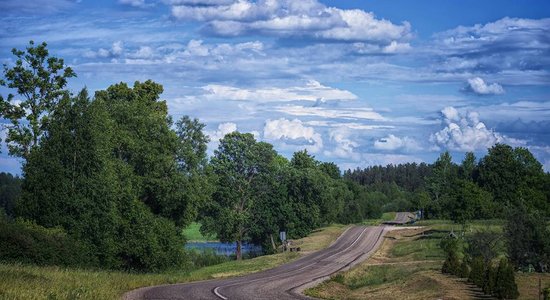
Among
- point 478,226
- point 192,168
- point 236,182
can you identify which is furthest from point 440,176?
point 192,168

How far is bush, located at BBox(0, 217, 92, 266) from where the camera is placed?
40594 mm

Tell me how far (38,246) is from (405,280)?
23.4 meters

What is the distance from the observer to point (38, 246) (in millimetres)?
42344

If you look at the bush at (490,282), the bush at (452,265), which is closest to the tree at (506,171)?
the bush at (452,265)

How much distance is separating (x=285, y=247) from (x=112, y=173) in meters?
31.4

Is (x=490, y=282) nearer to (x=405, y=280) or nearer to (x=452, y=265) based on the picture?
(x=405, y=280)

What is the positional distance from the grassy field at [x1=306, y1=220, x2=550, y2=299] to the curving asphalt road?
4.78ft

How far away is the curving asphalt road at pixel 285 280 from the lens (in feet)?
106

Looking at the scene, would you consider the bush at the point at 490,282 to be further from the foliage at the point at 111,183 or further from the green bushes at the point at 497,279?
the foliage at the point at 111,183

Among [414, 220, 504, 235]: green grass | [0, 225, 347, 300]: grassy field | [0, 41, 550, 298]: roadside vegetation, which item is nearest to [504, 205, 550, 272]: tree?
[0, 41, 550, 298]: roadside vegetation

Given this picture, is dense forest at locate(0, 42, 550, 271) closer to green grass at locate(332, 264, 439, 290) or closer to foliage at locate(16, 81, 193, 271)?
foliage at locate(16, 81, 193, 271)

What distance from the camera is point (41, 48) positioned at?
51500mm

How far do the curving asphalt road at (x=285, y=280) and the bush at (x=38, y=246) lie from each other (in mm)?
10066

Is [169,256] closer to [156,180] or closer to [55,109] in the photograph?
[156,180]
